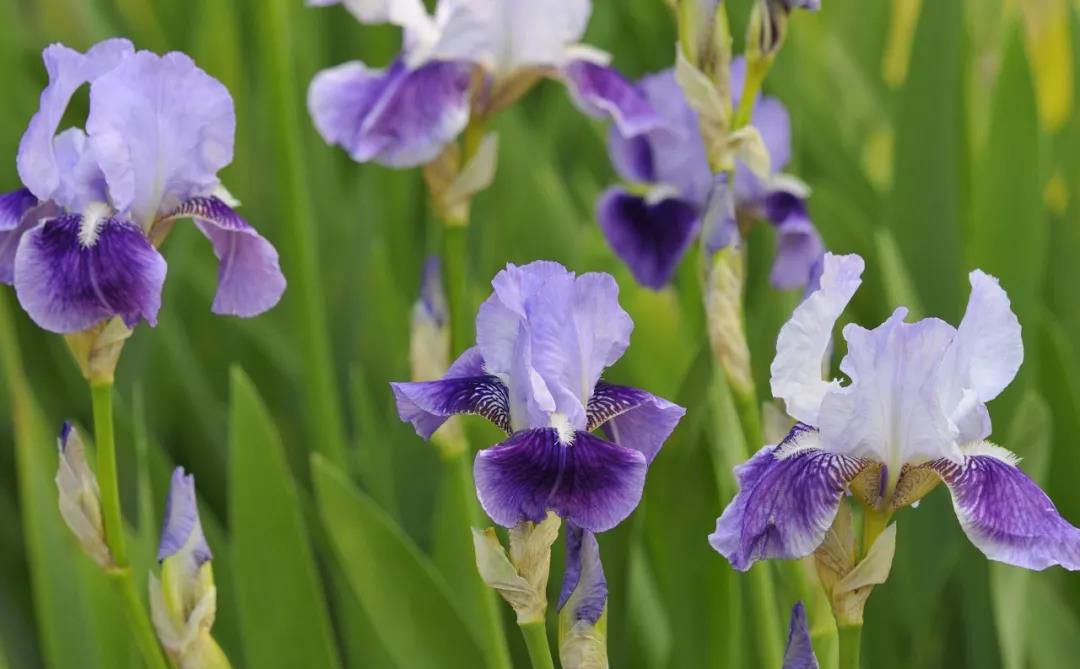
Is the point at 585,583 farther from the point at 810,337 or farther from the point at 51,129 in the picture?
the point at 51,129

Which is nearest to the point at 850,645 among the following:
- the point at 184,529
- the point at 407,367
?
the point at 184,529

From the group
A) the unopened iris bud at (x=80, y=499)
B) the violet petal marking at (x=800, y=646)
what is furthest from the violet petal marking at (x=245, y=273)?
the violet petal marking at (x=800, y=646)

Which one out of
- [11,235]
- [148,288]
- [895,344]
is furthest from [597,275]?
[11,235]

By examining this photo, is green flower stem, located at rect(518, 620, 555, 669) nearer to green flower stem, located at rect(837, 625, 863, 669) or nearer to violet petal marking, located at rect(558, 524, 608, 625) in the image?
violet petal marking, located at rect(558, 524, 608, 625)

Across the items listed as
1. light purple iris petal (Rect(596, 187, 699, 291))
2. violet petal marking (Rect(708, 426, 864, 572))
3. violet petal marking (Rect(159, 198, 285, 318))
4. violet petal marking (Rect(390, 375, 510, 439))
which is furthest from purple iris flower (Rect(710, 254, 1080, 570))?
light purple iris petal (Rect(596, 187, 699, 291))

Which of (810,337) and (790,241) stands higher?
(810,337)

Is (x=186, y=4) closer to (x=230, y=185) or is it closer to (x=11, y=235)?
(x=230, y=185)
